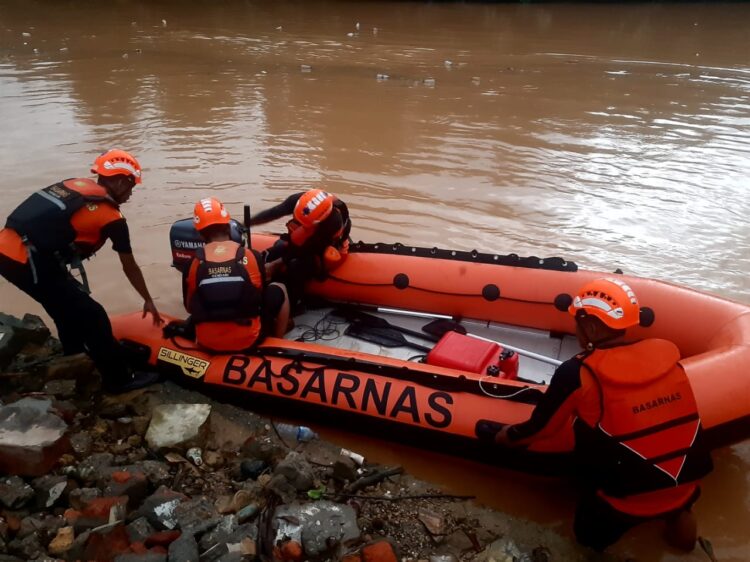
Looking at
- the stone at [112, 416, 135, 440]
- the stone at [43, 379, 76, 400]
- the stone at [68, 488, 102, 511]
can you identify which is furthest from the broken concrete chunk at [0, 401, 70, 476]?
the stone at [43, 379, 76, 400]

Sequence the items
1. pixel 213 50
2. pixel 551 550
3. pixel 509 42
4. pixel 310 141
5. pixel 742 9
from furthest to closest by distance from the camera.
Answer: pixel 742 9 → pixel 509 42 → pixel 213 50 → pixel 310 141 → pixel 551 550

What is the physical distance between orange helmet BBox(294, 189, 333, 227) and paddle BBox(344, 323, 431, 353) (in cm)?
68

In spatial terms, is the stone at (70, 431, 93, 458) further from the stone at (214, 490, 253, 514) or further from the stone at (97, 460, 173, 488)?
the stone at (214, 490, 253, 514)

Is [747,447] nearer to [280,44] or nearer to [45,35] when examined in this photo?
[280,44]

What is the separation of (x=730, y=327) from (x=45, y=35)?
13.5 meters

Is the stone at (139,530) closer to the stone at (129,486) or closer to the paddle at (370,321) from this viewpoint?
the stone at (129,486)

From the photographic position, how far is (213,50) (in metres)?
11.2

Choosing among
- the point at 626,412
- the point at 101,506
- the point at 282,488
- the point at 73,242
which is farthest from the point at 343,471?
the point at 73,242

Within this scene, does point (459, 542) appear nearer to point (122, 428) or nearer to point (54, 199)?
point (122, 428)

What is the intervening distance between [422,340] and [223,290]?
1235mm

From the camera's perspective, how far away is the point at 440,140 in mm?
7023

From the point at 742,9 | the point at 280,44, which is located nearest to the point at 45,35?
the point at 280,44

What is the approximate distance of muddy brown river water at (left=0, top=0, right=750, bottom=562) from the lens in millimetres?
4523

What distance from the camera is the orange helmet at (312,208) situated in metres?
3.53
